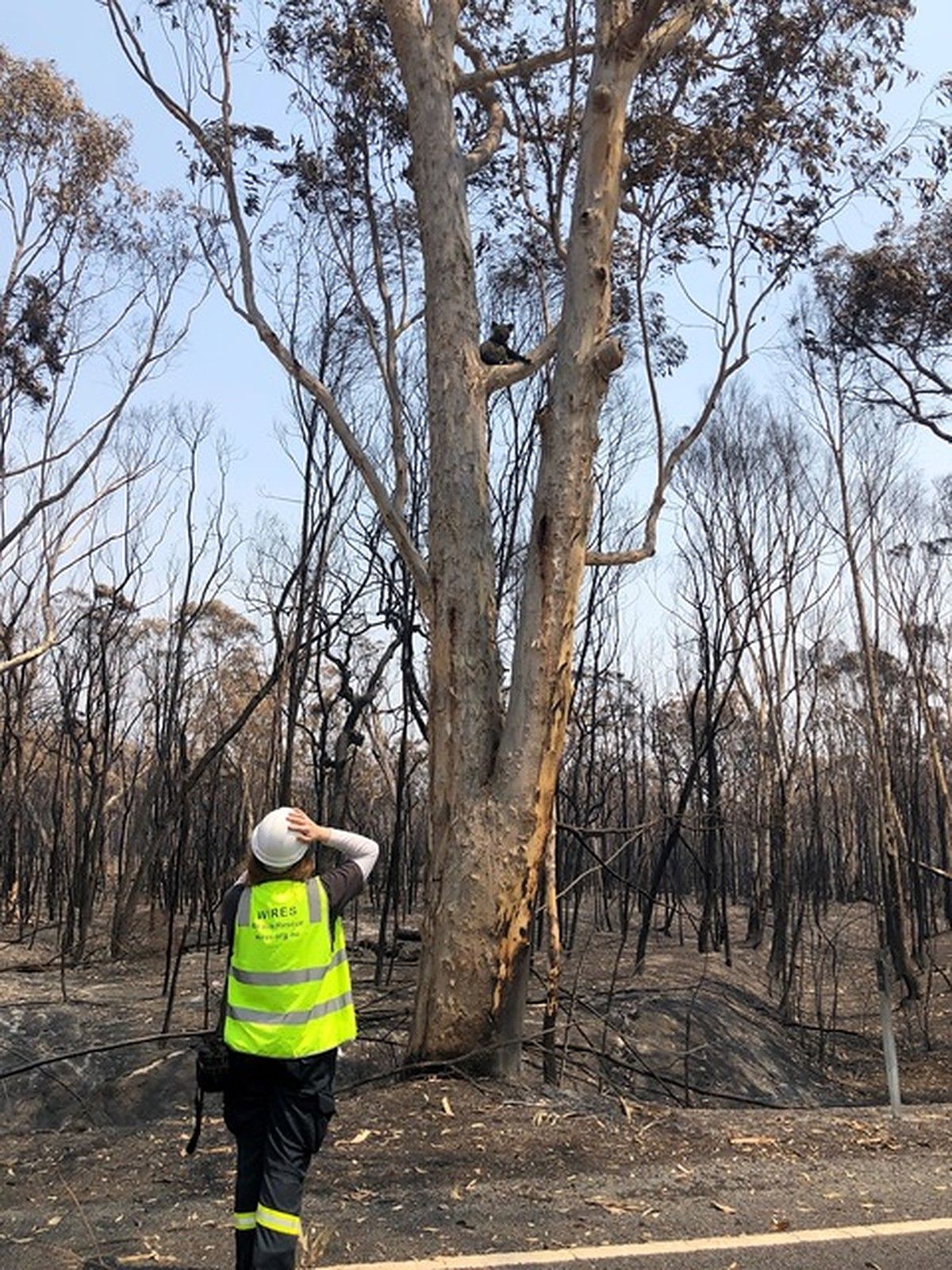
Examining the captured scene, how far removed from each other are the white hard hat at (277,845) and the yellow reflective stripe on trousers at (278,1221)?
3.06 ft

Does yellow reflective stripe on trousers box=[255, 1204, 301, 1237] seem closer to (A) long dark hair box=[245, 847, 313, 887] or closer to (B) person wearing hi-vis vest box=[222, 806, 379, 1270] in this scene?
(B) person wearing hi-vis vest box=[222, 806, 379, 1270]

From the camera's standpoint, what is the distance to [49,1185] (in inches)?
176

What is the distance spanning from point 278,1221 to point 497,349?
5.28 metres

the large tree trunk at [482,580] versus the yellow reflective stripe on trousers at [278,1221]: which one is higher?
the large tree trunk at [482,580]

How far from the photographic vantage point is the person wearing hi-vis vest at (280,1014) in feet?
10.7

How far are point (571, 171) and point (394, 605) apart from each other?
24.1 ft

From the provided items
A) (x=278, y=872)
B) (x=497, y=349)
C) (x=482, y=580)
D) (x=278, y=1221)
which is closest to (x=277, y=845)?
(x=278, y=872)

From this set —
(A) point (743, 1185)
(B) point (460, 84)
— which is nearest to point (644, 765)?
(B) point (460, 84)

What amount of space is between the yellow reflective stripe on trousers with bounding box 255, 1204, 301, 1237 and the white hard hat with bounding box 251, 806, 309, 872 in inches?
36.7

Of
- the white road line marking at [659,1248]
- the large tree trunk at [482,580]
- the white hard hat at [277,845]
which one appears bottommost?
the white road line marking at [659,1248]

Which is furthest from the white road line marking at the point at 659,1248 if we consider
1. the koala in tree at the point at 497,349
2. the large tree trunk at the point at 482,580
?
the koala in tree at the point at 497,349

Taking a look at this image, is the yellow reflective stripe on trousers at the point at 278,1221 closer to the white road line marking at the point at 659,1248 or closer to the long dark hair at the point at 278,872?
the white road line marking at the point at 659,1248

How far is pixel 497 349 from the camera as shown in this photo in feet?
23.1

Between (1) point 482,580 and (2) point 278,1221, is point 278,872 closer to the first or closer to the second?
(2) point 278,1221
